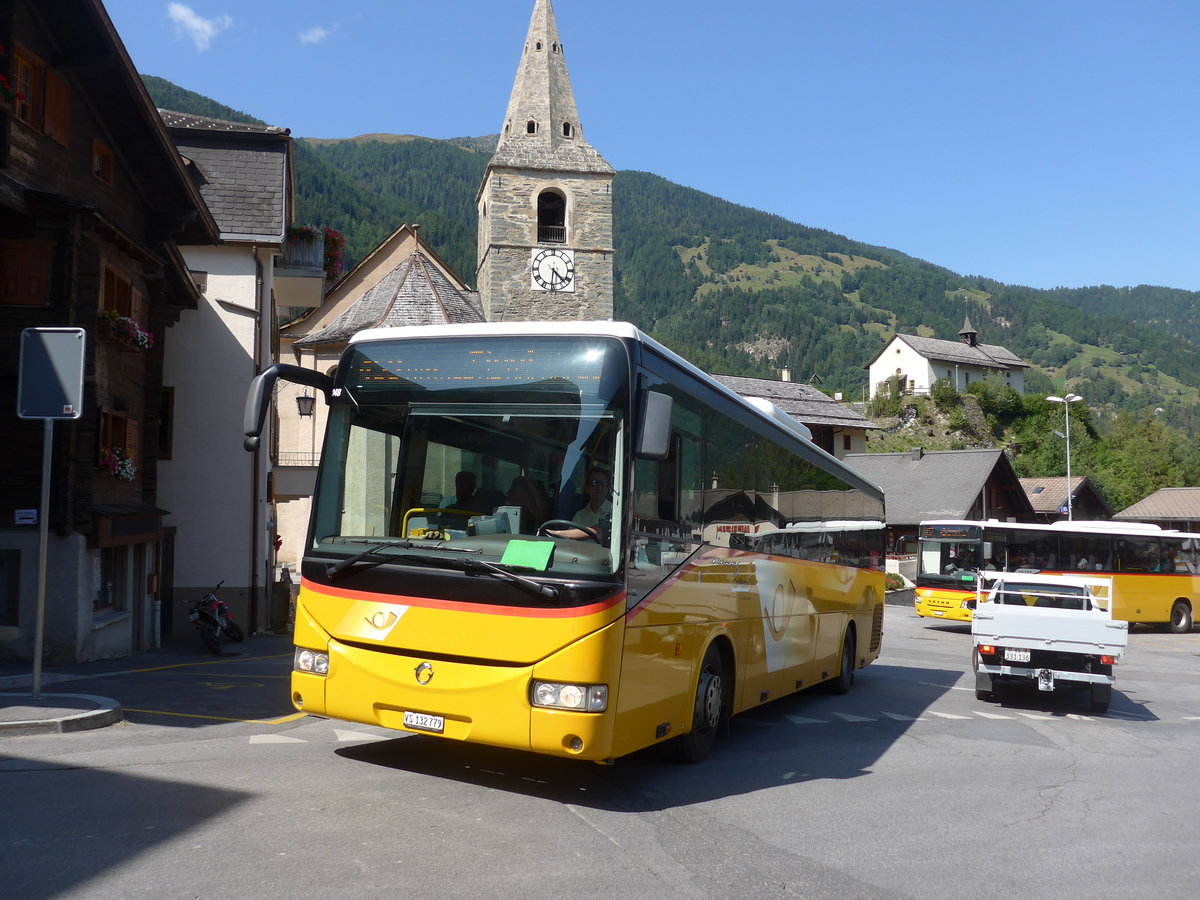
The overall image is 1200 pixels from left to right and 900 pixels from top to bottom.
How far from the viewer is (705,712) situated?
8742 mm

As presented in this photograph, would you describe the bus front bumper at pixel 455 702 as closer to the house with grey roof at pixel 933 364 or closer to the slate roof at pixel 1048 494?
the slate roof at pixel 1048 494

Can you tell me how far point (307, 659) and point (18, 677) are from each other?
5.99m

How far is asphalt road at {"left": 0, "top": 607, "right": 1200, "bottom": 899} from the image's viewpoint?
18.0 feet

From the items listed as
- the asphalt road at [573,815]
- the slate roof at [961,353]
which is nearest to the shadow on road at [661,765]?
the asphalt road at [573,815]

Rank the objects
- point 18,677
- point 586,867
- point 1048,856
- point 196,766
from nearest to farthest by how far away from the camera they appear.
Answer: point 586,867 → point 1048,856 → point 196,766 → point 18,677

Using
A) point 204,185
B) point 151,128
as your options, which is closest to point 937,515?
point 204,185

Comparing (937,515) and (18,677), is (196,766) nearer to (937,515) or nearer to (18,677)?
(18,677)

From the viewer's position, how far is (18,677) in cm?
1184

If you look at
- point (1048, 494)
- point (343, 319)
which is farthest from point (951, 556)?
point (1048, 494)

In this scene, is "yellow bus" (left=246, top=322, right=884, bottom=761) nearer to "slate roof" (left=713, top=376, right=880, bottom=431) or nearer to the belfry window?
the belfry window

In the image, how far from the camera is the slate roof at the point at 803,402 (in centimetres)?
7366

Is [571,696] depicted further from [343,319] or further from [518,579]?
[343,319]

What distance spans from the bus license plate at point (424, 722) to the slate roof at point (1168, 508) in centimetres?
8214

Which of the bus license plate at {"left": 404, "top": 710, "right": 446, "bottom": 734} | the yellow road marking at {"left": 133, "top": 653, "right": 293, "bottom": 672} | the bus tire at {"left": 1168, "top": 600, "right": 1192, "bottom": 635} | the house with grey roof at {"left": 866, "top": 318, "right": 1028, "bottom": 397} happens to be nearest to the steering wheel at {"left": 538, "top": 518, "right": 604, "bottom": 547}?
the bus license plate at {"left": 404, "top": 710, "right": 446, "bottom": 734}
